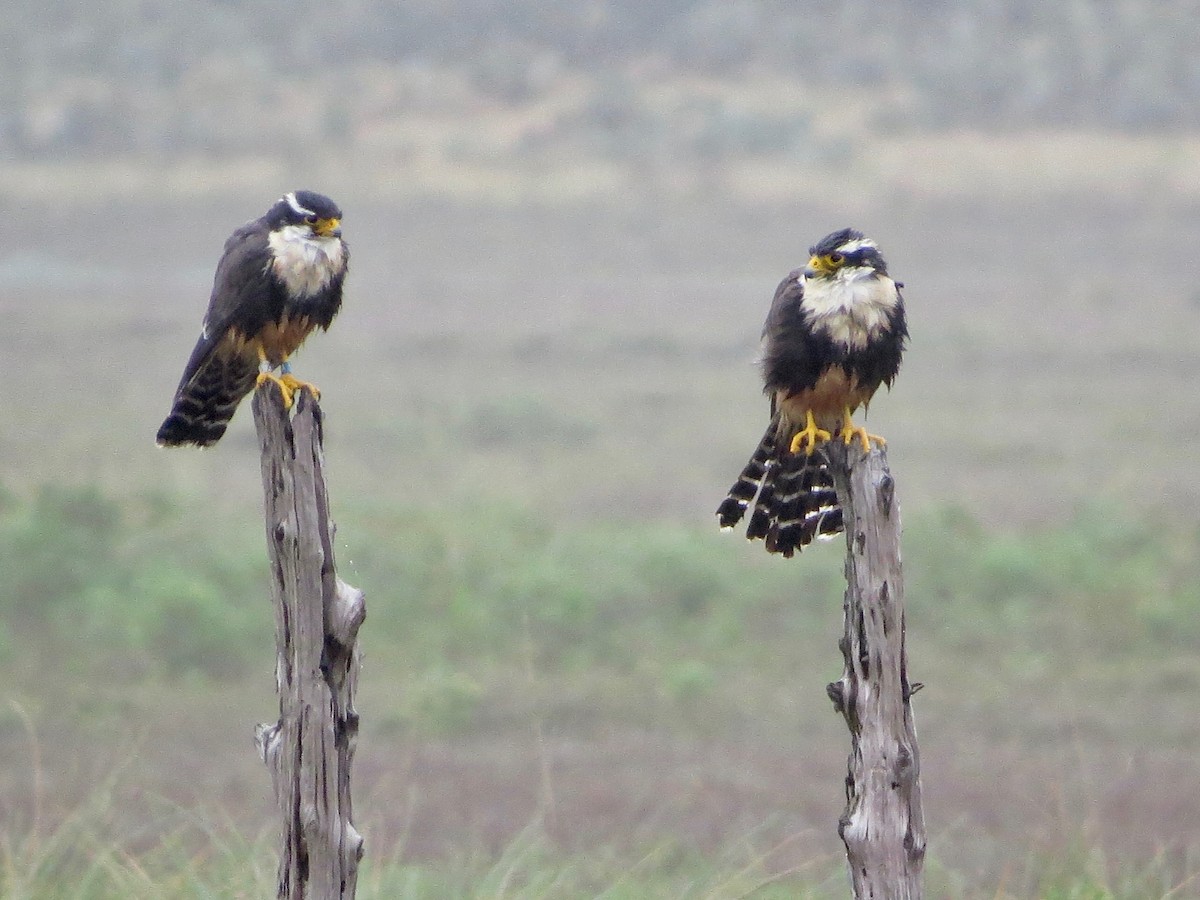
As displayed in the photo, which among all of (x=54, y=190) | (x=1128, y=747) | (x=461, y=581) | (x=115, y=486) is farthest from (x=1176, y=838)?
(x=54, y=190)

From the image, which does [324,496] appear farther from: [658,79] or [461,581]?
[658,79]

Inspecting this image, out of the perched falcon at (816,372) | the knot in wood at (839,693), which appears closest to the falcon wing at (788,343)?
the perched falcon at (816,372)

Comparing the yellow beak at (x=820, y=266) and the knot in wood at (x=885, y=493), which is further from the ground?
the yellow beak at (x=820, y=266)

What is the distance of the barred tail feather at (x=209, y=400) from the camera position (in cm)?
510

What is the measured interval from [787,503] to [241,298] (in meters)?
1.70

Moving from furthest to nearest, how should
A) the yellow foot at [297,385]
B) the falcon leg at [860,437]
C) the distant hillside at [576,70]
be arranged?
the distant hillside at [576,70]
the falcon leg at [860,437]
the yellow foot at [297,385]

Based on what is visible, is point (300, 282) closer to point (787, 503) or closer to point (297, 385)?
point (297, 385)

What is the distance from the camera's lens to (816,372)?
496 cm

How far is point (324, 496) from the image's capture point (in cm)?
395

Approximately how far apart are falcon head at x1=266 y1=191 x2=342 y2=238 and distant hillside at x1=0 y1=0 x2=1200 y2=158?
30.2 m

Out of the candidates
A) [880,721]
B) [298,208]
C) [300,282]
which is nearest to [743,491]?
[880,721]

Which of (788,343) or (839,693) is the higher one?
(788,343)

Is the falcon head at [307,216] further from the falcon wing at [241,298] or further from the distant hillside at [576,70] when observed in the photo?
the distant hillside at [576,70]

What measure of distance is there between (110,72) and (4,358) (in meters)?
21.9
